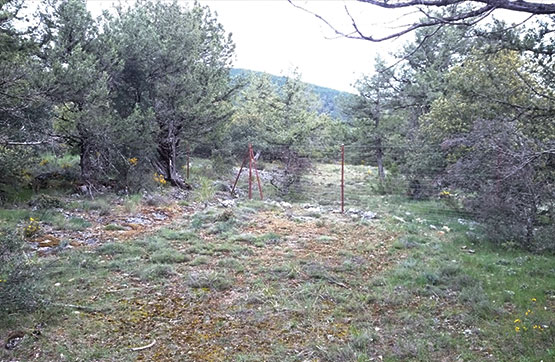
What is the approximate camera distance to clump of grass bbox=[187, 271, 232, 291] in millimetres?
4762

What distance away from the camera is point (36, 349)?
128 inches

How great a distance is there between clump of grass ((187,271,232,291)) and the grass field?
Answer: 2 centimetres

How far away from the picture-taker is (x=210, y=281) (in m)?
4.85

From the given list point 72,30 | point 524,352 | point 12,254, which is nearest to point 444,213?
point 524,352

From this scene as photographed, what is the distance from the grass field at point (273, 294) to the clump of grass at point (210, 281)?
0.06 feet

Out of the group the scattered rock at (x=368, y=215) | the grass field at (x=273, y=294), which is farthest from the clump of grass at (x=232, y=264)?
the scattered rock at (x=368, y=215)

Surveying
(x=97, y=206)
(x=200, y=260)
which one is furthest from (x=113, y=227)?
(x=200, y=260)

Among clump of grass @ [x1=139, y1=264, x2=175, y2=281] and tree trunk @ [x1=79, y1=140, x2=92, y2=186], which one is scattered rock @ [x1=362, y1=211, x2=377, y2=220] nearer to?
clump of grass @ [x1=139, y1=264, x2=175, y2=281]

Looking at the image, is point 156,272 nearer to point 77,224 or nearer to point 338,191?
point 77,224

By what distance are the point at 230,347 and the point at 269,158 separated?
527 inches

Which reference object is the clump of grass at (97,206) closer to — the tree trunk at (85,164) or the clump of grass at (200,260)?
the tree trunk at (85,164)

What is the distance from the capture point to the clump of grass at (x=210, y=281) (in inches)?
187

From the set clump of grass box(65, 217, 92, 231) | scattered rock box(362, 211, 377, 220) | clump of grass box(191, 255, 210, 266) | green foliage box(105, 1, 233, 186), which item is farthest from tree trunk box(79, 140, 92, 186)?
scattered rock box(362, 211, 377, 220)

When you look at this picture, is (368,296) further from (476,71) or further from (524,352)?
(476,71)
